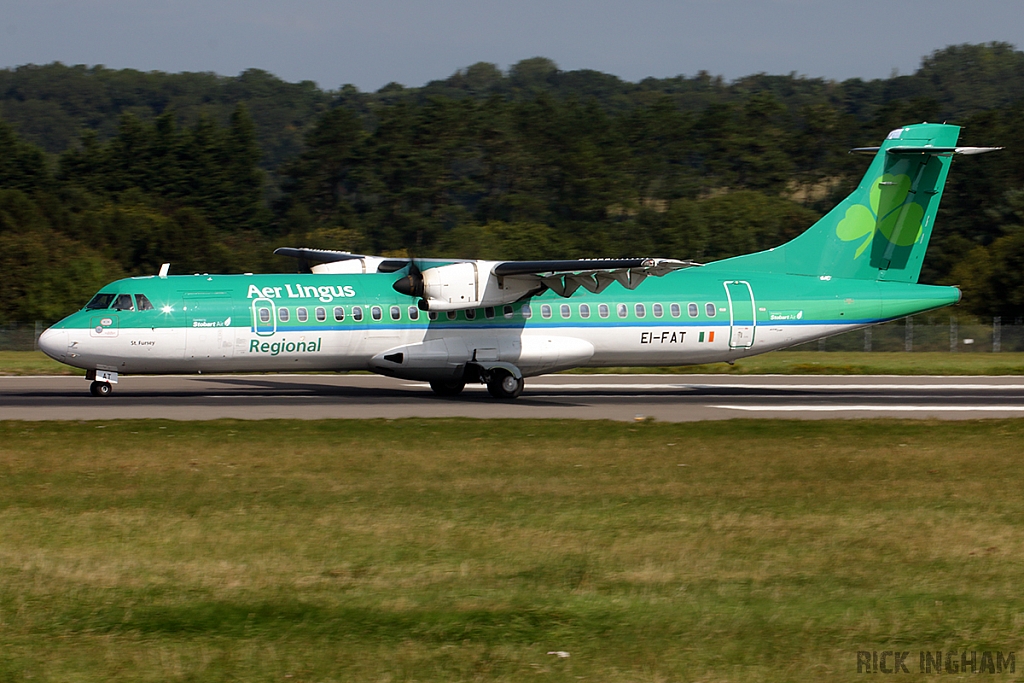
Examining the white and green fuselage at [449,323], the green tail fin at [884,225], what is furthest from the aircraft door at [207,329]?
the green tail fin at [884,225]

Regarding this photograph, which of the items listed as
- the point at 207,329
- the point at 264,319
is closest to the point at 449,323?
the point at 264,319

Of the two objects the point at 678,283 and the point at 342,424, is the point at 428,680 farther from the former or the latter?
the point at 678,283

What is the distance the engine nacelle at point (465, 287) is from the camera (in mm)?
25688

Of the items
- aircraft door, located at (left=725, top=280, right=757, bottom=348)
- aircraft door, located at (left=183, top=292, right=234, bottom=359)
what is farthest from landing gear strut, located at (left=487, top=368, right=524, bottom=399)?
aircraft door, located at (left=183, top=292, right=234, bottom=359)

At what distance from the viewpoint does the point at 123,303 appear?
24.8 m

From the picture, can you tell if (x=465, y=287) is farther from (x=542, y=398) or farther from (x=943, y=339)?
(x=943, y=339)

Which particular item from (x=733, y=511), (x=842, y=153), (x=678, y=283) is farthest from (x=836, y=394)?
(x=842, y=153)

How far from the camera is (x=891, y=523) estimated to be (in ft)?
36.6

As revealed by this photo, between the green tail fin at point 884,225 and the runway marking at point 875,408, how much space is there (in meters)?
5.67

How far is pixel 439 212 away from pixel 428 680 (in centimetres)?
8166

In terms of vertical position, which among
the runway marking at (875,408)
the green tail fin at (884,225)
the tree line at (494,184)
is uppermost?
the tree line at (494,184)

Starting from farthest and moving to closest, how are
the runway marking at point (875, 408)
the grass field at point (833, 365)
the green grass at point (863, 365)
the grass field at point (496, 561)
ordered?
the green grass at point (863, 365) < the grass field at point (833, 365) < the runway marking at point (875, 408) < the grass field at point (496, 561)

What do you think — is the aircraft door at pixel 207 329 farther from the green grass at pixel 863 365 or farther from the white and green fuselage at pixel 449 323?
the green grass at pixel 863 365

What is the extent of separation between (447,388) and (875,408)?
9.99 meters
